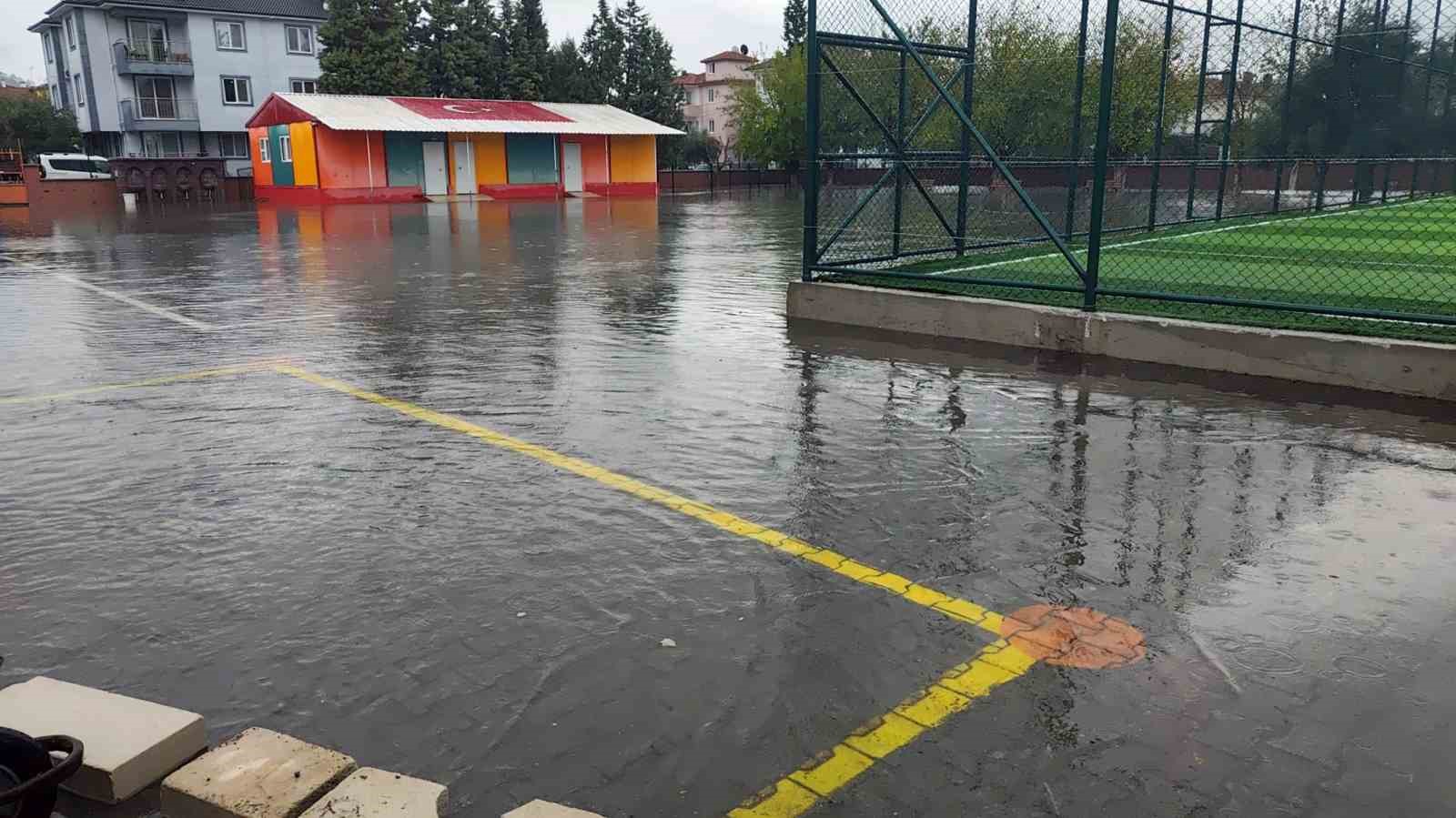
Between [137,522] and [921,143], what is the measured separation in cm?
1124

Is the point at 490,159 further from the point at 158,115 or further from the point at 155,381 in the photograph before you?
the point at 155,381

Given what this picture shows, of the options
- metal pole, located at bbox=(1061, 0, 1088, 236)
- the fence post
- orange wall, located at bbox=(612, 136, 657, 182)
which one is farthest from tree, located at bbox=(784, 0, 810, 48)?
the fence post

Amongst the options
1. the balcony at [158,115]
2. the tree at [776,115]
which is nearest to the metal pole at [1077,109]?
the tree at [776,115]

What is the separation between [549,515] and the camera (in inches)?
207

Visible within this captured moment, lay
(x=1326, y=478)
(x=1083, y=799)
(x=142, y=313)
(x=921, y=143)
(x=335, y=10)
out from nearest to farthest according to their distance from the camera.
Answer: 1. (x=1083, y=799)
2. (x=1326, y=478)
3. (x=142, y=313)
4. (x=921, y=143)
5. (x=335, y=10)

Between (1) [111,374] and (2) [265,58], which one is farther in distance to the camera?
(2) [265,58]

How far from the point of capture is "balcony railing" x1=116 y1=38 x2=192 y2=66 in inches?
2192

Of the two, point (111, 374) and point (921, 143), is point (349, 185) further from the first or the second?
point (111, 374)

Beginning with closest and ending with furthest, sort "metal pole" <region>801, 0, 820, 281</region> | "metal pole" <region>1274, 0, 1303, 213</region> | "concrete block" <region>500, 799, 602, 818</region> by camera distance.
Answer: "concrete block" <region>500, 799, 602, 818</region> → "metal pole" <region>801, 0, 820, 281</region> → "metal pole" <region>1274, 0, 1303, 213</region>

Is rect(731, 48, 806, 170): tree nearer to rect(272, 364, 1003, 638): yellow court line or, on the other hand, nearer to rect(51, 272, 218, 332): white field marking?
rect(51, 272, 218, 332): white field marking

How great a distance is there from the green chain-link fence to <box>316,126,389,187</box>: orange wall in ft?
106

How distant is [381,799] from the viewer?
9.31 ft

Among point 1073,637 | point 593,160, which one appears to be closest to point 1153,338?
point 1073,637

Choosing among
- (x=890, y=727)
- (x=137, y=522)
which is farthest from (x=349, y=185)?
(x=890, y=727)
